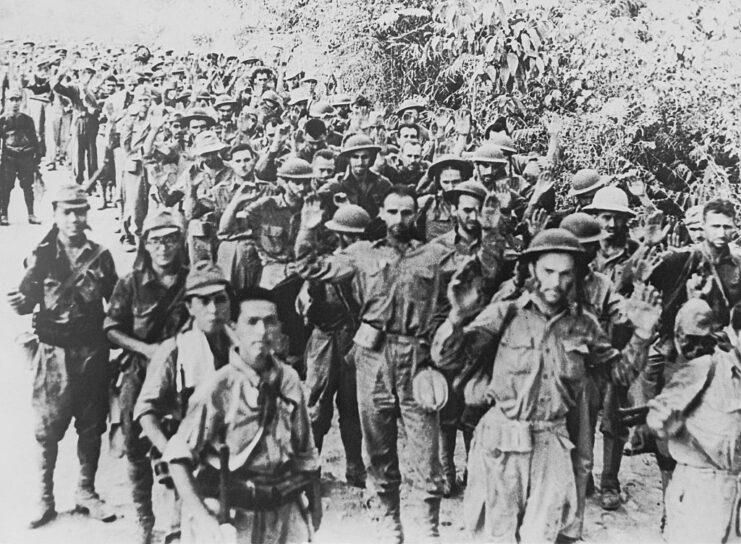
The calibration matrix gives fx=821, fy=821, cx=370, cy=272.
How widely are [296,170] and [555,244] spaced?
1.89 m

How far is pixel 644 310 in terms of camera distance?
5059mm

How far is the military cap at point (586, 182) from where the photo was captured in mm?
5426

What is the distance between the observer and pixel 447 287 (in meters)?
4.95

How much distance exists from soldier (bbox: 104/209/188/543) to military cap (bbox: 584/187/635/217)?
2641mm

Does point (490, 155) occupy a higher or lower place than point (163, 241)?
higher

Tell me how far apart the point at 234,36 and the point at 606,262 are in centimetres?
313

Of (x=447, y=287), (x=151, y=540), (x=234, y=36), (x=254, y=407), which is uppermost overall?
(x=234, y=36)

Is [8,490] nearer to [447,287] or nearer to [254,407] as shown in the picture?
[254,407]

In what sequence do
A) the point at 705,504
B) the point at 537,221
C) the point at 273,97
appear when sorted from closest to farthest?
1. the point at 705,504
2. the point at 537,221
3. the point at 273,97

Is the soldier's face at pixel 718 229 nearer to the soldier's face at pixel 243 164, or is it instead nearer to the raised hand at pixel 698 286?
the raised hand at pixel 698 286

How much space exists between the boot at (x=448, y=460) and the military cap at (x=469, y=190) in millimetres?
1476

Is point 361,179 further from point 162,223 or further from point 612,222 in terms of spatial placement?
point 612,222

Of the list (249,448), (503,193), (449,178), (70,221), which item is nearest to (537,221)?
(503,193)

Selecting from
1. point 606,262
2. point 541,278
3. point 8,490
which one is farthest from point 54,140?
point 606,262
